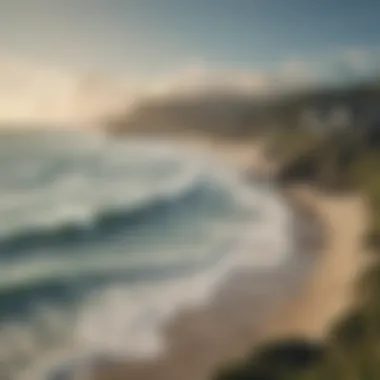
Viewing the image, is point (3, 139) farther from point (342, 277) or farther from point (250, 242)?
point (342, 277)

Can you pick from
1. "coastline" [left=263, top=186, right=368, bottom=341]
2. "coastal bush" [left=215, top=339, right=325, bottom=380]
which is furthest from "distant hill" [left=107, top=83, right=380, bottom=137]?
"coastal bush" [left=215, top=339, right=325, bottom=380]

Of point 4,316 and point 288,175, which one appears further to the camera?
point 288,175

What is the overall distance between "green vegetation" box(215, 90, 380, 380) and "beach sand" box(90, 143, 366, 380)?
0.09 ft

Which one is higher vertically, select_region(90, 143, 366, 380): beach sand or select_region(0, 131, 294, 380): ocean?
select_region(0, 131, 294, 380): ocean

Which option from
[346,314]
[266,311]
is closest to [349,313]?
[346,314]

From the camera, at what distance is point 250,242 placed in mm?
1347

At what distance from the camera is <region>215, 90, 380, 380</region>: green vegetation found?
3.80 ft

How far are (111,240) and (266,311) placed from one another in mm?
369

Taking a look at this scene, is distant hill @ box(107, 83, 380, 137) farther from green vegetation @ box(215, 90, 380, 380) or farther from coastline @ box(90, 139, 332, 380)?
coastline @ box(90, 139, 332, 380)

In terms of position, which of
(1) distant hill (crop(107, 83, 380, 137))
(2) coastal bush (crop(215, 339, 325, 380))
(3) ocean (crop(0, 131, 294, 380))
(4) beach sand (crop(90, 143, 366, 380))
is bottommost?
(2) coastal bush (crop(215, 339, 325, 380))

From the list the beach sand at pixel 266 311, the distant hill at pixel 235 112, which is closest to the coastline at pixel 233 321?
the beach sand at pixel 266 311

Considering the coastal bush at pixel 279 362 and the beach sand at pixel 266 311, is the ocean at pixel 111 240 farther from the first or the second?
the coastal bush at pixel 279 362

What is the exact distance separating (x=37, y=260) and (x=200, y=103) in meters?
0.52

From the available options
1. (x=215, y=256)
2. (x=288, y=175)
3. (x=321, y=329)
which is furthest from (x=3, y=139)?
(x=321, y=329)
